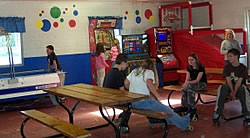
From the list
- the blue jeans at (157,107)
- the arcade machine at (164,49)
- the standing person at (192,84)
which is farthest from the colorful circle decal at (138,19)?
the blue jeans at (157,107)

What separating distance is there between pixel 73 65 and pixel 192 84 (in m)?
4.64

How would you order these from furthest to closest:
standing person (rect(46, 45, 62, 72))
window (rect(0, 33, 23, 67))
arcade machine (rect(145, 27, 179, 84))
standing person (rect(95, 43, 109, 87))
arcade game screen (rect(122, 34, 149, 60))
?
1. arcade machine (rect(145, 27, 179, 84))
2. arcade game screen (rect(122, 34, 149, 60))
3. standing person (rect(95, 43, 109, 87))
4. window (rect(0, 33, 23, 67))
5. standing person (rect(46, 45, 62, 72))

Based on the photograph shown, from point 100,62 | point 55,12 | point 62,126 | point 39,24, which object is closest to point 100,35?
point 100,62

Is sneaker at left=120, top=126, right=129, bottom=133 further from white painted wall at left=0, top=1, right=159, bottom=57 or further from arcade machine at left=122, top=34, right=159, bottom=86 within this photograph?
arcade machine at left=122, top=34, right=159, bottom=86

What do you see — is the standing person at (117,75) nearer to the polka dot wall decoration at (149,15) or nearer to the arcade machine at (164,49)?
the arcade machine at (164,49)

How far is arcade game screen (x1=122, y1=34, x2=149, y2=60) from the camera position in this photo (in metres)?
10.5

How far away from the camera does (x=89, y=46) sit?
33.8 feet

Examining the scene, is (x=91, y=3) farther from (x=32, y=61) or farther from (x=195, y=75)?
(x=195, y=75)

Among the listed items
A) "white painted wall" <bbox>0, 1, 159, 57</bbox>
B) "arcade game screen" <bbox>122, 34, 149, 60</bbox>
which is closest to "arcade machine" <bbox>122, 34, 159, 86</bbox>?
"arcade game screen" <bbox>122, 34, 149, 60</bbox>

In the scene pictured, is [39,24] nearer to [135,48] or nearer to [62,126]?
[135,48]

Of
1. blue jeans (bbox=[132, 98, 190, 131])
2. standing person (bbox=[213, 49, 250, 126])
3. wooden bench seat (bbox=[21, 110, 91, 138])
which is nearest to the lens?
wooden bench seat (bbox=[21, 110, 91, 138])

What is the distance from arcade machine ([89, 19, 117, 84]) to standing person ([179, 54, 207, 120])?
435 cm

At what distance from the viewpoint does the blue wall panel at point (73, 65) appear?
372 inches

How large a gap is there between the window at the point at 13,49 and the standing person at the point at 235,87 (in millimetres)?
5634
